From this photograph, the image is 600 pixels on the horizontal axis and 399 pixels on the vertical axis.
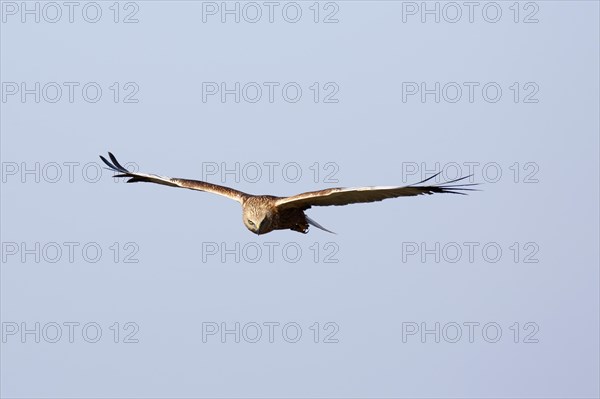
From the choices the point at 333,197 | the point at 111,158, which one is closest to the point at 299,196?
the point at 333,197

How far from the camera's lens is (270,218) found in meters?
18.0

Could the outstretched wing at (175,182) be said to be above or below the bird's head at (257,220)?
above

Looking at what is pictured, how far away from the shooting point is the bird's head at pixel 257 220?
1788cm

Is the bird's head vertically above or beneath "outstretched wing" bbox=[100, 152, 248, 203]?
beneath

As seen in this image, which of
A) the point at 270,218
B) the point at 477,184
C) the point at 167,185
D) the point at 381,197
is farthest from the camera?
the point at 167,185

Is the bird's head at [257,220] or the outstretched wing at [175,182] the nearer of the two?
the bird's head at [257,220]

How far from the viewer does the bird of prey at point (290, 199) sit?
53.8 ft

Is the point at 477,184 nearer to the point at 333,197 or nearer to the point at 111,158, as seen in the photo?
the point at 333,197

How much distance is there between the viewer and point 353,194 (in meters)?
16.8

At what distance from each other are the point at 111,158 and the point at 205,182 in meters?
2.01

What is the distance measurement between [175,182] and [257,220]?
2019 mm

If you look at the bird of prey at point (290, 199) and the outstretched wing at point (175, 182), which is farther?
the outstretched wing at point (175, 182)

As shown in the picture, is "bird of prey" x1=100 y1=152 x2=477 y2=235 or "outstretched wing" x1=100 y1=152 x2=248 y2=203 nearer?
"bird of prey" x1=100 y1=152 x2=477 y2=235

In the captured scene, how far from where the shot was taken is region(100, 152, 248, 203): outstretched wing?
18.7 m
